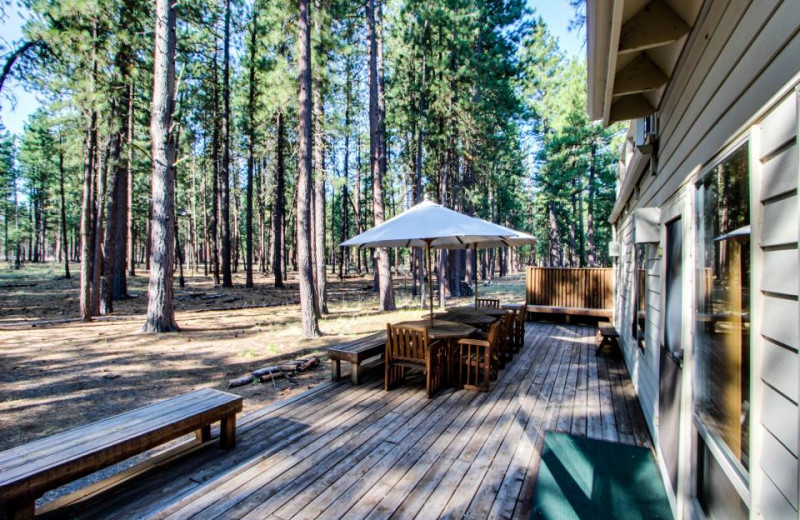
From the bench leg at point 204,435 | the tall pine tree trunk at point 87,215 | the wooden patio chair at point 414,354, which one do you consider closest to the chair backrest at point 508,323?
the wooden patio chair at point 414,354

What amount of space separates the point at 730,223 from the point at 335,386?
457 cm

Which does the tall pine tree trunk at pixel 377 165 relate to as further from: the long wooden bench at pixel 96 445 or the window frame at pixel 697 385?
the window frame at pixel 697 385

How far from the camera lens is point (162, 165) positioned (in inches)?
328

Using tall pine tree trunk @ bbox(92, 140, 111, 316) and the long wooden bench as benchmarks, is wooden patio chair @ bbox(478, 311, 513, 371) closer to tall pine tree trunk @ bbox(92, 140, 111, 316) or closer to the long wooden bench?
the long wooden bench

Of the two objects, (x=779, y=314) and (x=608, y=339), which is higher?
(x=779, y=314)

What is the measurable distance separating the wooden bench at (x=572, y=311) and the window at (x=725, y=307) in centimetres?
840

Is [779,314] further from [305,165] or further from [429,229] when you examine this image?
[305,165]

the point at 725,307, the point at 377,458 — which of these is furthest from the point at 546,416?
the point at 725,307

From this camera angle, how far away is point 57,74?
912 cm

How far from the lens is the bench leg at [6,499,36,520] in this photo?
2111mm

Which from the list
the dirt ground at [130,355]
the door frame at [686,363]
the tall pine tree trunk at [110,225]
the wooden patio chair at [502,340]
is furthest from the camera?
the tall pine tree trunk at [110,225]

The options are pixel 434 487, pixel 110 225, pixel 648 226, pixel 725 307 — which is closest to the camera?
pixel 725 307

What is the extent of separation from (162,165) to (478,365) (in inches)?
312

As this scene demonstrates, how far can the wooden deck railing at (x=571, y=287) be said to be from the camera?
1005 cm
